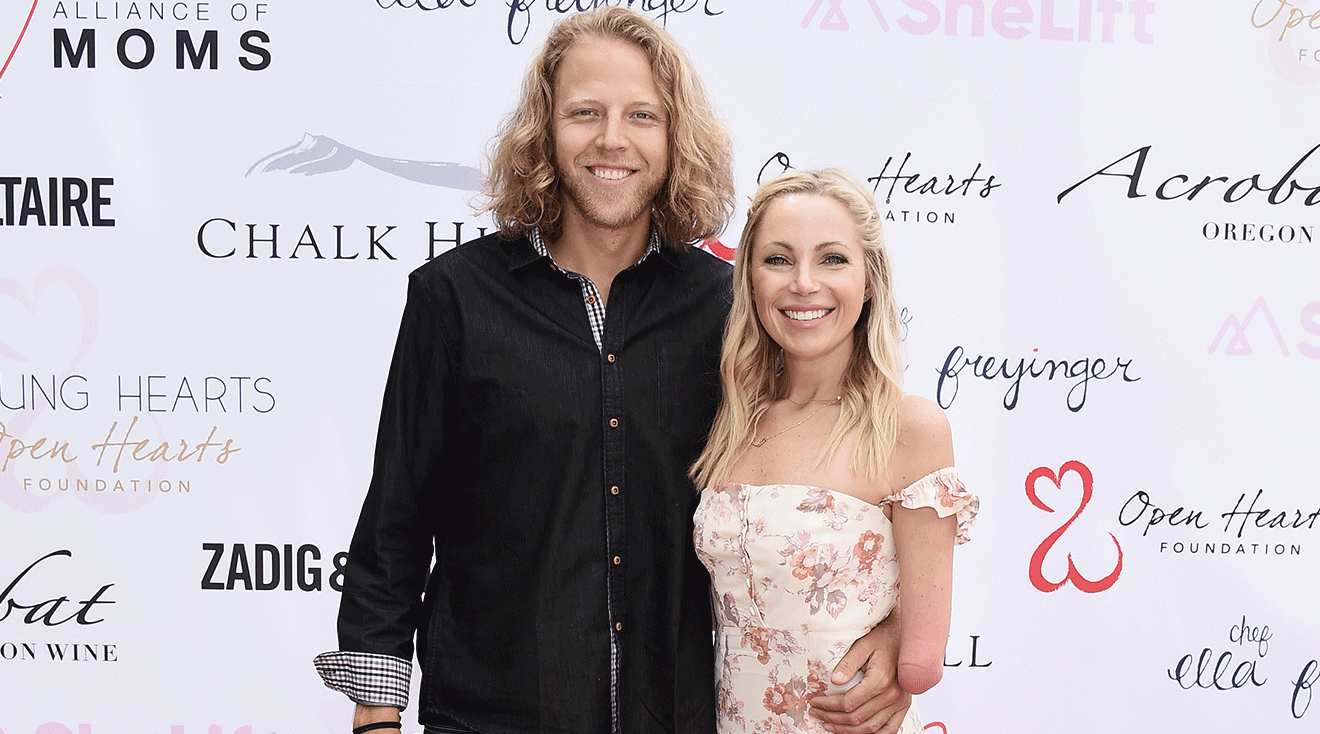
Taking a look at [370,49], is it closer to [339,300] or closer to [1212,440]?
[339,300]

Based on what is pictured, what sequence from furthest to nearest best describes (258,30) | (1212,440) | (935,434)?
(1212,440) → (258,30) → (935,434)

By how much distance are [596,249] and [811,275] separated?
34 centimetres

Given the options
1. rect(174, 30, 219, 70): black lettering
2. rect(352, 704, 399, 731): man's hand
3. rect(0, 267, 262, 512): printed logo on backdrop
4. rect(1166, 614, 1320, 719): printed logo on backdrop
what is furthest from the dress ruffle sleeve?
rect(174, 30, 219, 70): black lettering

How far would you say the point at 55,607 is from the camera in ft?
7.44

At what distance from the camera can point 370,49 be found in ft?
7.23

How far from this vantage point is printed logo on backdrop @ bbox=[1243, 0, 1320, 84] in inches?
90.1

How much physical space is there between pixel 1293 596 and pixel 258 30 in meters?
2.78

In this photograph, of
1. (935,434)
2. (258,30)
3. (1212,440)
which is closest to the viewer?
(935,434)

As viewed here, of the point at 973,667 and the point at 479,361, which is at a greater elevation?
the point at 479,361

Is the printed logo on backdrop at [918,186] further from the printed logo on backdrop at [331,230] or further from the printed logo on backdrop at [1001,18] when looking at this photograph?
the printed logo on backdrop at [331,230]

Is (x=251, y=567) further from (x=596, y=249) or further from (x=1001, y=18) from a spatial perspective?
(x=1001, y=18)

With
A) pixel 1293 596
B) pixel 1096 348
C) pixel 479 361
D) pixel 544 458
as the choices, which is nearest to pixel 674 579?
pixel 544 458

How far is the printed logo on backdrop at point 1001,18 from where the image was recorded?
224 centimetres

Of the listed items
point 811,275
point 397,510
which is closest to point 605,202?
point 811,275
